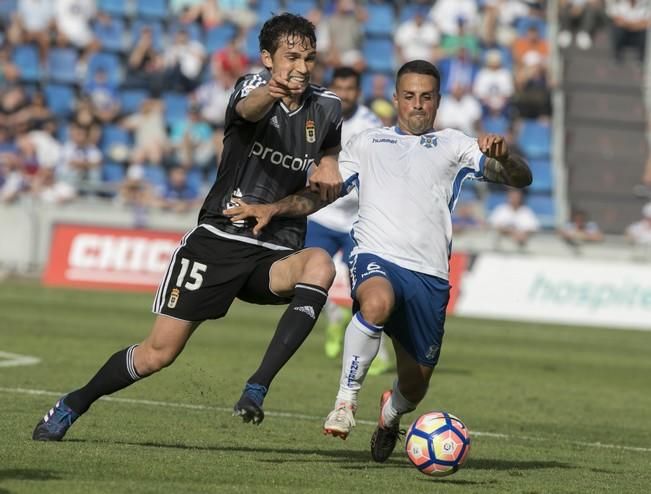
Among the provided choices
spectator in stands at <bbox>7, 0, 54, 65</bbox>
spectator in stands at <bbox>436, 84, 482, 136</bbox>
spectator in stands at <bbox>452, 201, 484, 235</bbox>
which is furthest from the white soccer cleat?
spectator in stands at <bbox>7, 0, 54, 65</bbox>

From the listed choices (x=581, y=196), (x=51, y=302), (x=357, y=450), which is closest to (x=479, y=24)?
(x=581, y=196)

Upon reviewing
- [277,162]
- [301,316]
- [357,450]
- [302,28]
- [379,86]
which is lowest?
[357,450]

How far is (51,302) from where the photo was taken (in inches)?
790

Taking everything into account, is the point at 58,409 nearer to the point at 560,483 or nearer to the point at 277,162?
the point at 277,162

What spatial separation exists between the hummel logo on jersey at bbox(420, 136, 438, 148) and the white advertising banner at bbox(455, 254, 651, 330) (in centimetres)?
1373

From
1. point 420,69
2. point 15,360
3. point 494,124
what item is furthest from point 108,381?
point 494,124

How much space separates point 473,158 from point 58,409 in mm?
2785

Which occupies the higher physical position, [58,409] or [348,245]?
[348,245]

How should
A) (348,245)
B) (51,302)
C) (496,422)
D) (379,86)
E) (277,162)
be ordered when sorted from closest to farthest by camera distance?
(277,162)
(496,422)
(348,245)
(51,302)
(379,86)

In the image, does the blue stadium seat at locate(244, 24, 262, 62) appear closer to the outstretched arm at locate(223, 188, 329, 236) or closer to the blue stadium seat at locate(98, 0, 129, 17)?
the blue stadium seat at locate(98, 0, 129, 17)

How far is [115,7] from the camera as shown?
1136 inches

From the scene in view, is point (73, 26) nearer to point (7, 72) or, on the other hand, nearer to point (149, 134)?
point (7, 72)

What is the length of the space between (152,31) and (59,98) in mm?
2554

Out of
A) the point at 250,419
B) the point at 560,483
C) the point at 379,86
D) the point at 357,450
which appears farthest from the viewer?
the point at 379,86
